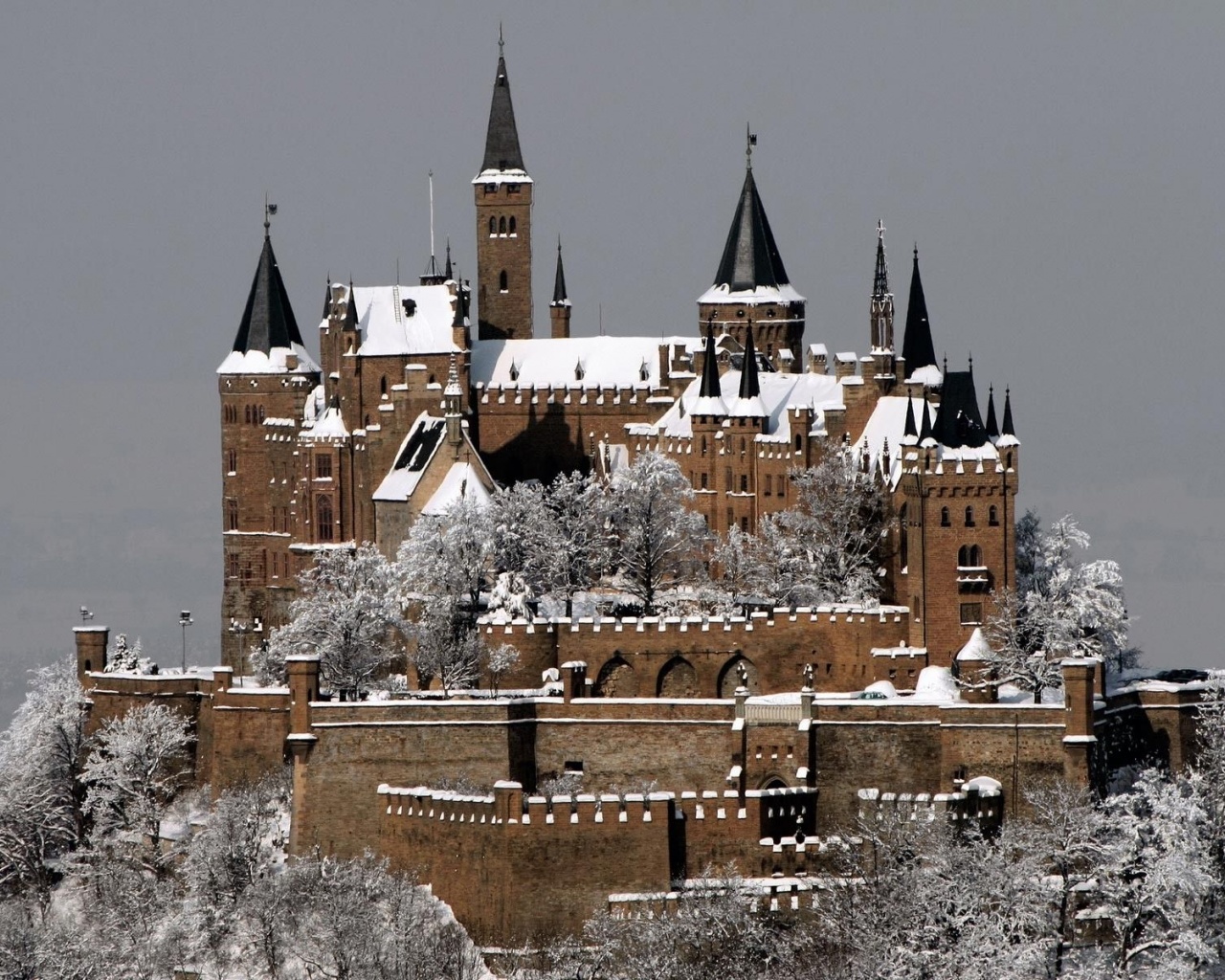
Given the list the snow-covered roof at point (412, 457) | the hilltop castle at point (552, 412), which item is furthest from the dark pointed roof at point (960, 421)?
the snow-covered roof at point (412, 457)

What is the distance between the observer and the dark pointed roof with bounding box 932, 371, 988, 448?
118375mm

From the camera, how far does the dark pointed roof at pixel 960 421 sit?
118 meters

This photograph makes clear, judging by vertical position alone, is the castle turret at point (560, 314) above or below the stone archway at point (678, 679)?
above

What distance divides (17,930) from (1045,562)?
1402 inches

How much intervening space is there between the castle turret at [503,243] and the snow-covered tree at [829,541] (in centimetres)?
2716

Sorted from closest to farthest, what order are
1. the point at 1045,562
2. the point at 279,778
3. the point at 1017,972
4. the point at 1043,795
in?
the point at 1017,972 < the point at 1043,795 < the point at 279,778 < the point at 1045,562

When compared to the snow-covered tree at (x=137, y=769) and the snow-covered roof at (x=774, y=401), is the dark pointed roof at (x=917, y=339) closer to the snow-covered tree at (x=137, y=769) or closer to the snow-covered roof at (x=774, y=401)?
the snow-covered roof at (x=774, y=401)

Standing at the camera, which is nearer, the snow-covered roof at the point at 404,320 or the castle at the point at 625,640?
the castle at the point at 625,640

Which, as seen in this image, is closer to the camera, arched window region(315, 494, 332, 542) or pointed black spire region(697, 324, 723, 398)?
pointed black spire region(697, 324, 723, 398)

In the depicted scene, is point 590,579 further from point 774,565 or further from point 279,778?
point 279,778

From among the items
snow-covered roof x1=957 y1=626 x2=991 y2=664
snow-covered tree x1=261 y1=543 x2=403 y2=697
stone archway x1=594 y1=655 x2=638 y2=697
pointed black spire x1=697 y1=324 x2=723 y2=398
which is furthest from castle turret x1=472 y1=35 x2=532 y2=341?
snow-covered roof x1=957 y1=626 x2=991 y2=664

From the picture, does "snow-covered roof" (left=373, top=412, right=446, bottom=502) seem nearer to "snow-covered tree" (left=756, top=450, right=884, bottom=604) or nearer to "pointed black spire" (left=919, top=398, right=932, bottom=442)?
"snow-covered tree" (left=756, top=450, right=884, bottom=604)

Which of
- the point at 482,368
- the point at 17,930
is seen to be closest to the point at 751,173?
the point at 482,368

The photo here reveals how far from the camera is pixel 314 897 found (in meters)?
106
